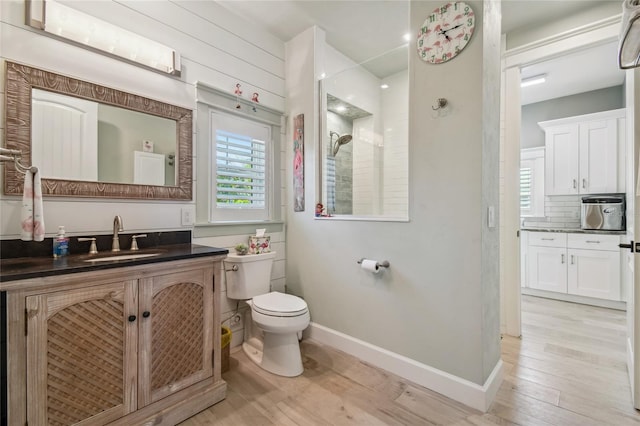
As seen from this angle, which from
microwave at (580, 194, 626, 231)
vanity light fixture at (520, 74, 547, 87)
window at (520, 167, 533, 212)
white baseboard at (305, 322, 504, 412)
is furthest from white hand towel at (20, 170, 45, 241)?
window at (520, 167, 533, 212)

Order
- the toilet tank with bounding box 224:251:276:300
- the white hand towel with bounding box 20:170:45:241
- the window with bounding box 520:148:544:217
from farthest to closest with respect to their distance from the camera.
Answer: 1. the window with bounding box 520:148:544:217
2. the toilet tank with bounding box 224:251:276:300
3. the white hand towel with bounding box 20:170:45:241

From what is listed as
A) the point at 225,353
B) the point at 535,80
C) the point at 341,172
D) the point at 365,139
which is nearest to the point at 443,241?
the point at 341,172

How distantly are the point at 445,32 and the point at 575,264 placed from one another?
3.54 meters

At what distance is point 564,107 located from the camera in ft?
13.7

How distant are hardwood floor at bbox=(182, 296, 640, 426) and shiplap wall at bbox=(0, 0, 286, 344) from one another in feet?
2.38

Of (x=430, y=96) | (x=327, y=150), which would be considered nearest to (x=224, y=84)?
(x=327, y=150)

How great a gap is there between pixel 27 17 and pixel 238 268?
73.4 inches

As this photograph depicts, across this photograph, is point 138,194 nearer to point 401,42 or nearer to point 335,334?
point 335,334

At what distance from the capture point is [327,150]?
268 cm

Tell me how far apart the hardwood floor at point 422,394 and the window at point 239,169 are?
120 cm

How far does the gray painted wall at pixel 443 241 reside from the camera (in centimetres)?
164

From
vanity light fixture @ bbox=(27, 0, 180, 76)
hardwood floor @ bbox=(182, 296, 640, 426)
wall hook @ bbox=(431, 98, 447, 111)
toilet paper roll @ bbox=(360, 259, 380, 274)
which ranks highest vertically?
vanity light fixture @ bbox=(27, 0, 180, 76)

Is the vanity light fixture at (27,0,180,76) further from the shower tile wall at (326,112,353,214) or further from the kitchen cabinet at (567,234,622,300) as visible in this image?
the kitchen cabinet at (567,234,622,300)

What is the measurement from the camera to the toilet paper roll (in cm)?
202
